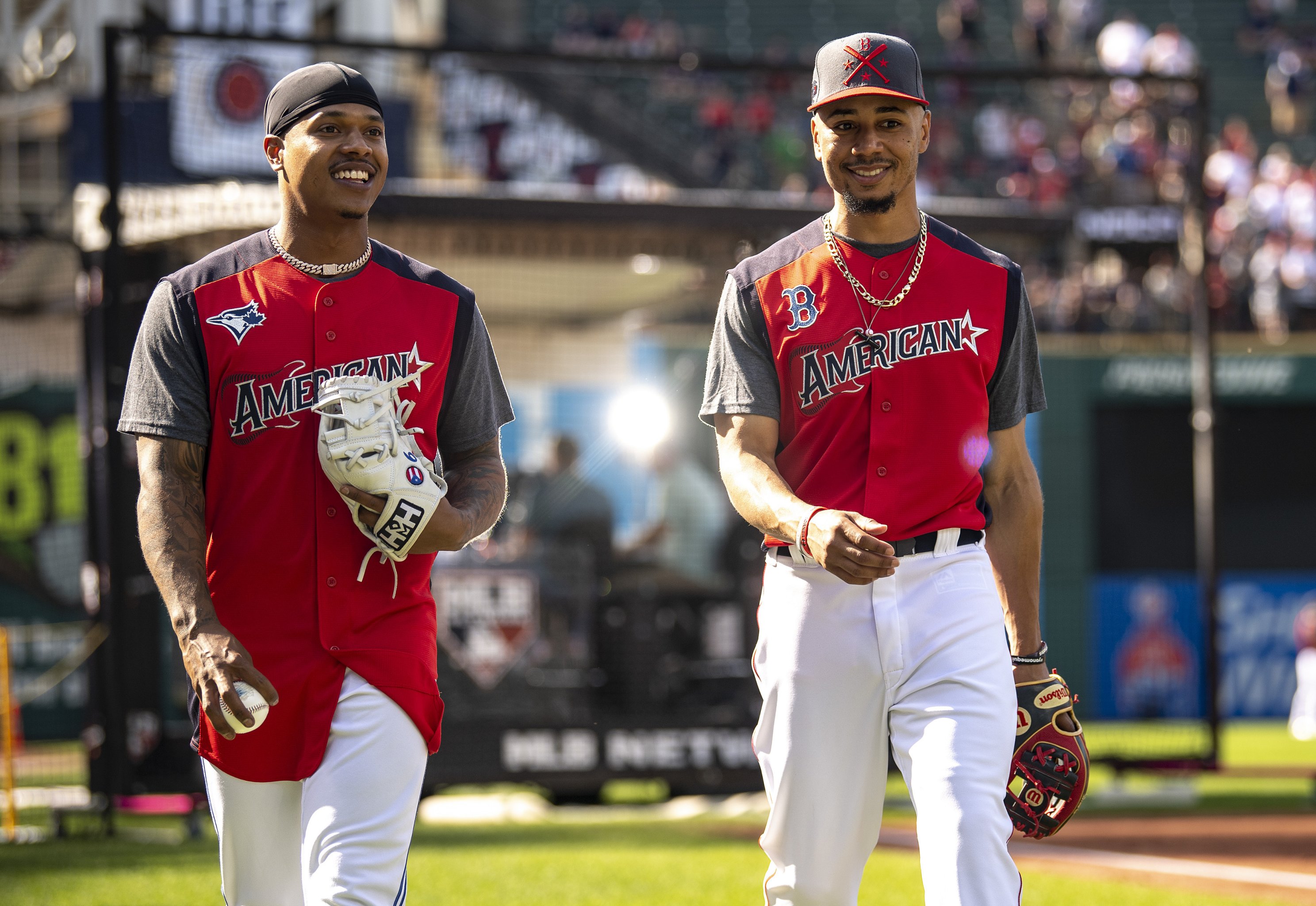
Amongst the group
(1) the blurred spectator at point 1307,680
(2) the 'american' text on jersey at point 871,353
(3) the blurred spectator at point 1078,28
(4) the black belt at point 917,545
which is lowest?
(1) the blurred spectator at point 1307,680

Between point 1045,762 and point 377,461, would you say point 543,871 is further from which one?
point 377,461

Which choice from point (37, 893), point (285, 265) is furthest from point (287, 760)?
point (37, 893)

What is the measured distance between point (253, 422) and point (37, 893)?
4.95 meters

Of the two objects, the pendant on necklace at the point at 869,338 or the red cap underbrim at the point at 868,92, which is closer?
the red cap underbrim at the point at 868,92

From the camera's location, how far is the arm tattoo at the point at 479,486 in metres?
3.85

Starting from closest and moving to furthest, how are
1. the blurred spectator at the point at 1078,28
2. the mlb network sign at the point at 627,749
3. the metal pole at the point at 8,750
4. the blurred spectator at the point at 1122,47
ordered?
the metal pole at the point at 8,750
the mlb network sign at the point at 627,749
the blurred spectator at the point at 1122,47
the blurred spectator at the point at 1078,28

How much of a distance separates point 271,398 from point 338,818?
93 cm

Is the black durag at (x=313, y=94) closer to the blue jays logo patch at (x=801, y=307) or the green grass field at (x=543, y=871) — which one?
the blue jays logo patch at (x=801, y=307)

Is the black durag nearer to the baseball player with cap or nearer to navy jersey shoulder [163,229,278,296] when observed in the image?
navy jersey shoulder [163,229,278,296]

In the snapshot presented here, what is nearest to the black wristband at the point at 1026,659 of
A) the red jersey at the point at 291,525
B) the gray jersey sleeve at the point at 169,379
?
the red jersey at the point at 291,525

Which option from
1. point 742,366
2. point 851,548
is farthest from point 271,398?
point 851,548

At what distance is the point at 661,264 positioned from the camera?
11.8 meters

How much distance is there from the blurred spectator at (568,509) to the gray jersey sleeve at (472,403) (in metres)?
6.78

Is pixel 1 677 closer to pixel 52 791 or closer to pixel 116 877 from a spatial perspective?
pixel 52 791
